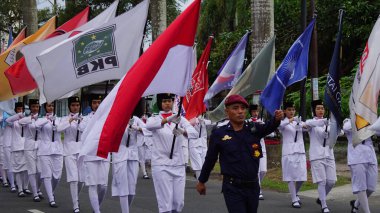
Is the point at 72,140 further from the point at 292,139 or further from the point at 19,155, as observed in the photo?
the point at 292,139

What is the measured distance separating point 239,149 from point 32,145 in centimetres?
743

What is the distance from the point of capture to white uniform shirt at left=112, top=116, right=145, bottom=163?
959cm

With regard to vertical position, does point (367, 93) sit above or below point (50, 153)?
above

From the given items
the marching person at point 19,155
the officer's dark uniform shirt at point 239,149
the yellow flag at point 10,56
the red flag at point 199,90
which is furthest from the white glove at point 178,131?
the marching person at point 19,155

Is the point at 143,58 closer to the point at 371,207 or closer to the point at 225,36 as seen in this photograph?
the point at 371,207

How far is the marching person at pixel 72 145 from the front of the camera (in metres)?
10.8

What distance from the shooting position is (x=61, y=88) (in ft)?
30.1

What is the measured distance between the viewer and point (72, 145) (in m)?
11.3

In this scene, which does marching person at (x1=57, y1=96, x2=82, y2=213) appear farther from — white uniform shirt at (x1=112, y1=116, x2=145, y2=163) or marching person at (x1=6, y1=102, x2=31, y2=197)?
marching person at (x1=6, y1=102, x2=31, y2=197)

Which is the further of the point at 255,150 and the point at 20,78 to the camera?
the point at 20,78

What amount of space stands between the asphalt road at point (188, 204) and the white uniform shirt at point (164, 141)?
2.39 meters

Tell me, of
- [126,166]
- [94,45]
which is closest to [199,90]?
[126,166]

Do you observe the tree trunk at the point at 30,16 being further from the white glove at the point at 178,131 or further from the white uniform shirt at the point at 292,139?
the white glove at the point at 178,131

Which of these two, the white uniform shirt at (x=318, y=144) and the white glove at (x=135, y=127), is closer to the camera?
the white glove at (x=135, y=127)
